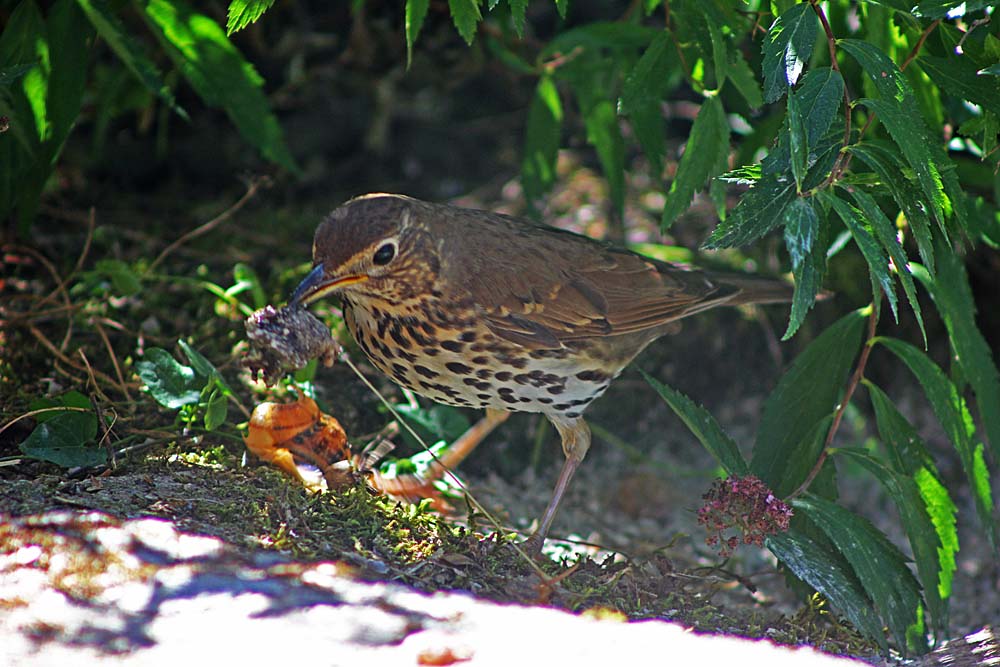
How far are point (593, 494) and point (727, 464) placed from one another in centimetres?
168

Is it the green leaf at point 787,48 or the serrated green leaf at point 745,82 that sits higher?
the green leaf at point 787,48

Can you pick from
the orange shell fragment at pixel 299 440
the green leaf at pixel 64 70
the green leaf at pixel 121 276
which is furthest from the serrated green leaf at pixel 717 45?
the green leaf at pixel 121 276

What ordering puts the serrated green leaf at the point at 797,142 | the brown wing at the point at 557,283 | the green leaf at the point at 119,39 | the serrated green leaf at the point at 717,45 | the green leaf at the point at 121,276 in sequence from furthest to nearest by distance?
the green leaf at the point at 121,276 < the green leaf at the point at 119,39 < the brown wing at the point at 557,283 < the serrated green leaf at the point at 717,45 < the serrated green leaf at the point at 797,142

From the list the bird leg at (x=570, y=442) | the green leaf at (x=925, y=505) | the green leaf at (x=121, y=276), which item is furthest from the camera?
the green leaf at (x=121, y=276)

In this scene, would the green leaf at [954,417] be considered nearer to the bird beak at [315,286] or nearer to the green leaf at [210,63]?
the bird beak at [315,286]

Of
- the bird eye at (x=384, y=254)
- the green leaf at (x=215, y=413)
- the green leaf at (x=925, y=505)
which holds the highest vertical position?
the bird eye at (x=384, y=254)

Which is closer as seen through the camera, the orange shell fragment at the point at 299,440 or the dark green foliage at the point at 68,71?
the orange shell fragment at the point at 299,440

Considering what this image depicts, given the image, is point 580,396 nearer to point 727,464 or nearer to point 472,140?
point 727,464

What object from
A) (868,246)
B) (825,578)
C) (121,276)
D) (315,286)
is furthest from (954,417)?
(121,276)

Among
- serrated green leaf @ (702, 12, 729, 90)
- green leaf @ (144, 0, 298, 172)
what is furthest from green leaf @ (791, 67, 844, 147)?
green leaf @ (144, 0, 298, 172)

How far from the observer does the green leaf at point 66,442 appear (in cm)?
296

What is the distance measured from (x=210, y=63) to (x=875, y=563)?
2.79 meters

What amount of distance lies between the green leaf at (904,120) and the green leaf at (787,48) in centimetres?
16

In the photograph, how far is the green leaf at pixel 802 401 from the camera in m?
3.33
